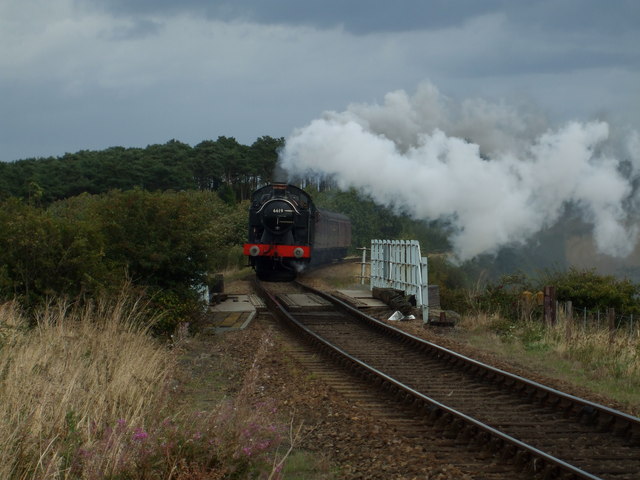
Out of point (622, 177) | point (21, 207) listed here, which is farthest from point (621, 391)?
point (622, 177)

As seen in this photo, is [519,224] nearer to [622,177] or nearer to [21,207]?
[622,177]

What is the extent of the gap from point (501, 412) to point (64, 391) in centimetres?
498

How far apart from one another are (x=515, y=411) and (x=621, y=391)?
2180mm

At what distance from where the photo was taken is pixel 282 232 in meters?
29.0

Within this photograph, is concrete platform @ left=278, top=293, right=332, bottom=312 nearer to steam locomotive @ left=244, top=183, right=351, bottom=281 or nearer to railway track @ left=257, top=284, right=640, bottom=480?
steam locomotive @ left=244, top=183, right=351, bottom=281

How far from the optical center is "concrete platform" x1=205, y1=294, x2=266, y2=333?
16906 mm

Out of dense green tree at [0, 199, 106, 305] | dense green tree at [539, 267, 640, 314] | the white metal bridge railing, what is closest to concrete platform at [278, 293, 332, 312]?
the white metal bridge railing

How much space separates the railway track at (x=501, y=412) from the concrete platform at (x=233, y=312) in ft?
10.0

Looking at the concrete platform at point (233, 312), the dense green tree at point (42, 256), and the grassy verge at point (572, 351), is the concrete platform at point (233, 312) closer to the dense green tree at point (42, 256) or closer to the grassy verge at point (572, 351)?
the dense green tree at point (42, 256)

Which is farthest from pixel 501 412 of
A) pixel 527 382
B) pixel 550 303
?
pixel 550 303

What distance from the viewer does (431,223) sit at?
104ft

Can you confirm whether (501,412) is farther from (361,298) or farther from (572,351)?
(361,298)

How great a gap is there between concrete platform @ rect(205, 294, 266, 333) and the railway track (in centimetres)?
306

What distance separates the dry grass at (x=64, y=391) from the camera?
5176 millimetres
